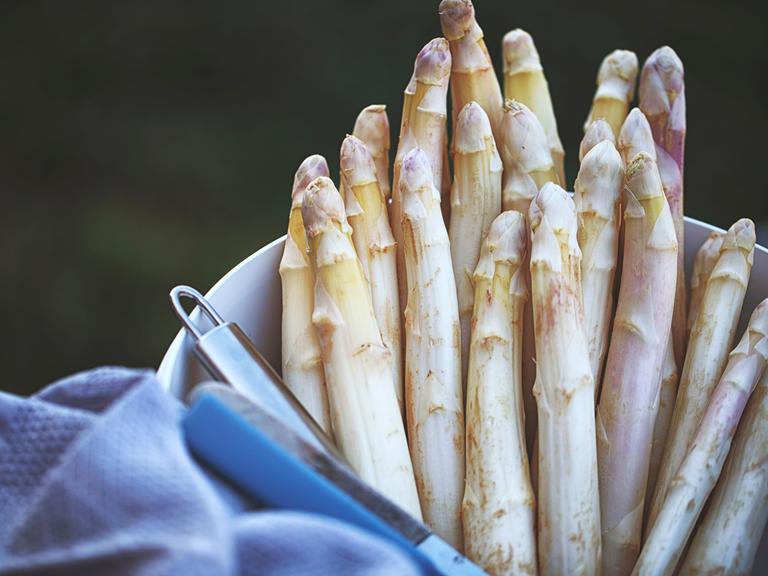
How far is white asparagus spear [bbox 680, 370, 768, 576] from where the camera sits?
547 millimetres

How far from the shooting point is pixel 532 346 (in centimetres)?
62

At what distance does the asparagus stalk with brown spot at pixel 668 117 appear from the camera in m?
0.67

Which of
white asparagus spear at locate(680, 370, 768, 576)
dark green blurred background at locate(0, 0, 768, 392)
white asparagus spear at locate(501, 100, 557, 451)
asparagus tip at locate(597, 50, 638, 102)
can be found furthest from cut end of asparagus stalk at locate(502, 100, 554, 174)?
dark green blurred background at locate(0, 0, 768, 392)

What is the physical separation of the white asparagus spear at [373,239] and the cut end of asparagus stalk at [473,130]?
69 millimetres

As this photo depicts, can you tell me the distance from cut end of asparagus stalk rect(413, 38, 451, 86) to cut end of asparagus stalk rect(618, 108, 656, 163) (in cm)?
14

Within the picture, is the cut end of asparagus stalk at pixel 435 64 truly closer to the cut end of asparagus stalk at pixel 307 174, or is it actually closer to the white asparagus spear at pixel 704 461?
the cut end of asparagus stalk at pixel 307 174

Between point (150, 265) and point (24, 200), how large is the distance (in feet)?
0.75

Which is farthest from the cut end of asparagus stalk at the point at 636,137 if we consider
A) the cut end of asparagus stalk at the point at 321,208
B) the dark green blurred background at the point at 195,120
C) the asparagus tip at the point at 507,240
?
the dark green blurred background at the point at 195,120

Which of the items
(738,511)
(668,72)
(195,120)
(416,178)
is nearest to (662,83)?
(668,72)

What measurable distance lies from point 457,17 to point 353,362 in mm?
279

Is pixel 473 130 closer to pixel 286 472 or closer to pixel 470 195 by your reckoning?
pixel 470 195

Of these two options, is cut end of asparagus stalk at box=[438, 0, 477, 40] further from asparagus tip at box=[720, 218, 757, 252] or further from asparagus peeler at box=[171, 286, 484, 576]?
asparagus peeler at box=[171, 286, 484, 576]

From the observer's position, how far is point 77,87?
1.38m

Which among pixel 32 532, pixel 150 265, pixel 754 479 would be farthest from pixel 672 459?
pixel 150 265
